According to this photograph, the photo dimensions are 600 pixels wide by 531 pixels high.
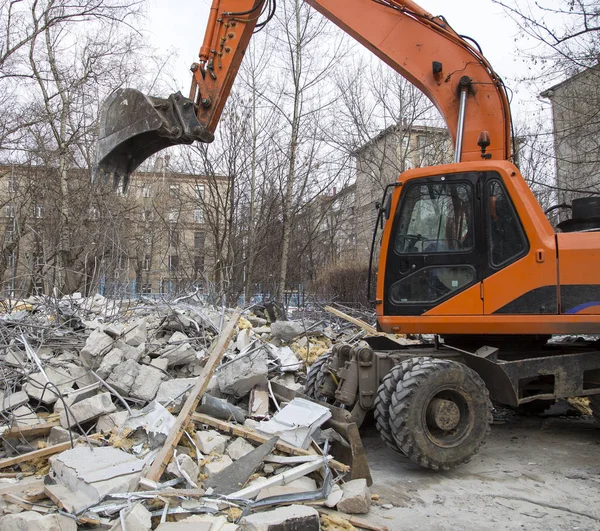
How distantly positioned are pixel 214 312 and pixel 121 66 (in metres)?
12.9

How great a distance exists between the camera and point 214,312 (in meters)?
8.30

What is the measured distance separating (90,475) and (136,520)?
0.74 metres

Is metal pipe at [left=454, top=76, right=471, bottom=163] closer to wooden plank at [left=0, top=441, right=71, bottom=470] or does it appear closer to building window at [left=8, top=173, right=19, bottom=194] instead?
wooden plank at [left=0, top=441, right=71, bottom=470]

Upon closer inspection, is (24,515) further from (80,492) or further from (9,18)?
(9,18)

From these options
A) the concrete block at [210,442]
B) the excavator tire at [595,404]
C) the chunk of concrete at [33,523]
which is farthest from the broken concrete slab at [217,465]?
the excavator tire at [595,404]

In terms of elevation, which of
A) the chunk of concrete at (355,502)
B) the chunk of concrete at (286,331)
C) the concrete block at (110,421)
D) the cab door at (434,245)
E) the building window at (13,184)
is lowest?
the chunk of concrete at (355,502)

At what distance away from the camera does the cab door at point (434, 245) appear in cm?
526

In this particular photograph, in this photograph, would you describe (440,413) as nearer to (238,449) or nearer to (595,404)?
(238,449)

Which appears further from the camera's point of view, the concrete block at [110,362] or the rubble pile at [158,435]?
the concrete block at [110,362]

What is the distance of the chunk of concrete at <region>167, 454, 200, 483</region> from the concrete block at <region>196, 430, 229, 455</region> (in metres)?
0.32

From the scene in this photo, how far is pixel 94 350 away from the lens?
244 inches

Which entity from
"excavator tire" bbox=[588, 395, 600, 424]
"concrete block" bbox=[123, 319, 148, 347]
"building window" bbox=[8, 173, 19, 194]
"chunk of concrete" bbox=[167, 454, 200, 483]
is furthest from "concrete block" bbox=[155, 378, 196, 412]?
"building window" bbox=[8, 173, 19, 194]

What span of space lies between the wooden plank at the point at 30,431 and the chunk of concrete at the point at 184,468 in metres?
1.73

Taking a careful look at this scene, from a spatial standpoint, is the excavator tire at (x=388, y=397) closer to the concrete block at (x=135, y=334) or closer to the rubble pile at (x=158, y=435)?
the rubble pile at (x=158, y=435)
